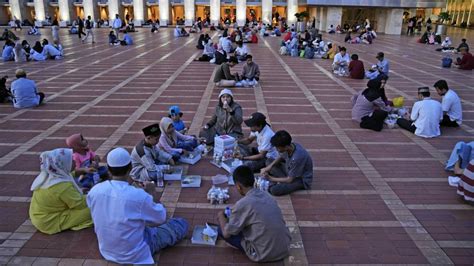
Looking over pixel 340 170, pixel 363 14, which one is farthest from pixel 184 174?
pixel 363 14

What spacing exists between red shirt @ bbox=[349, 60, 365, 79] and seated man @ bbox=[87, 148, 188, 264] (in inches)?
462

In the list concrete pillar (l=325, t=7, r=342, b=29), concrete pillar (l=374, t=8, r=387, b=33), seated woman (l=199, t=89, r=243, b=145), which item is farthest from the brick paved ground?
concrete pillar (l=374, t=8, r=387, b=33)

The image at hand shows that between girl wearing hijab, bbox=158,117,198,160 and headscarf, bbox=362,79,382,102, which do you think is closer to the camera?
girl wearing hijab, bbox=158,117,198,160

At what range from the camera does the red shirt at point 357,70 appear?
45.9 feet

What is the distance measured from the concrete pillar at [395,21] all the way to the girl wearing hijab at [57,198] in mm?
37285

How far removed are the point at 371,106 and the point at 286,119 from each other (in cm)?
192

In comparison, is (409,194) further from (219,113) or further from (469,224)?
(219,113)

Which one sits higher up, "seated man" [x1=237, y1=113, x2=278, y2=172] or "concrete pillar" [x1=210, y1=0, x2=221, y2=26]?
"concrete pillar" [x1=210, y1=0, x2=221, y2=26]

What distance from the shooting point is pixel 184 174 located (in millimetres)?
6242

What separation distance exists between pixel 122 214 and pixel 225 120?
151 inches

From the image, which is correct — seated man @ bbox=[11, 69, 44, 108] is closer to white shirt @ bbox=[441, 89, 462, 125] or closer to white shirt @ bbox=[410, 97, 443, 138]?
white shirt @ bbox=[410, 97, 443, 138]

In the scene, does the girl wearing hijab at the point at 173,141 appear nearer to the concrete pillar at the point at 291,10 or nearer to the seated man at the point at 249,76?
the seated man at the point at 249,76

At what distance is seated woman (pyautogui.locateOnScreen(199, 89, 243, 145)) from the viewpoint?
7.10m

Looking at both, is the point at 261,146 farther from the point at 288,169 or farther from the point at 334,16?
the point at 334,16
